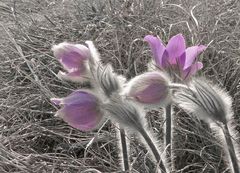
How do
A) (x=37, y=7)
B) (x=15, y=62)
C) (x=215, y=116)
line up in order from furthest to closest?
(x=37, y=7), (x=15, y=62), (x=215, y=116)

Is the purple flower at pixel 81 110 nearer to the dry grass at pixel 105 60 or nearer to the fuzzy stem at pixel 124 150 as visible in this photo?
the fuzzy stem at pixel 124 150

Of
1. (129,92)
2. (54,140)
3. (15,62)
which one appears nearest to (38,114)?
(54,140)

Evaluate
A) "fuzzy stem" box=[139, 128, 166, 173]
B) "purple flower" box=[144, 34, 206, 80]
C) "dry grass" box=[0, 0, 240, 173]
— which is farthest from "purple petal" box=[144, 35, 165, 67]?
"dry grass" box=[0, 0, 240, 173]

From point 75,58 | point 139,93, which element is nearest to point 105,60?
point 75,58

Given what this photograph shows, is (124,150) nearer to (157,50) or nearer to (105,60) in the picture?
(157,50)

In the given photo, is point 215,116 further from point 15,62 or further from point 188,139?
point 15,62

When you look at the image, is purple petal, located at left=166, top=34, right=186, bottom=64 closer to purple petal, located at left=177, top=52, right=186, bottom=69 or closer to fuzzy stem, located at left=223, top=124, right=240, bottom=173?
purple petal, located at left=177, top=52, right=186, bottom=69

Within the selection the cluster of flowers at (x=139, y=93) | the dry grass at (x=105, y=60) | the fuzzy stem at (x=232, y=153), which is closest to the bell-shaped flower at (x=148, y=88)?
the cluster of flowers at (x=139, y=93)
